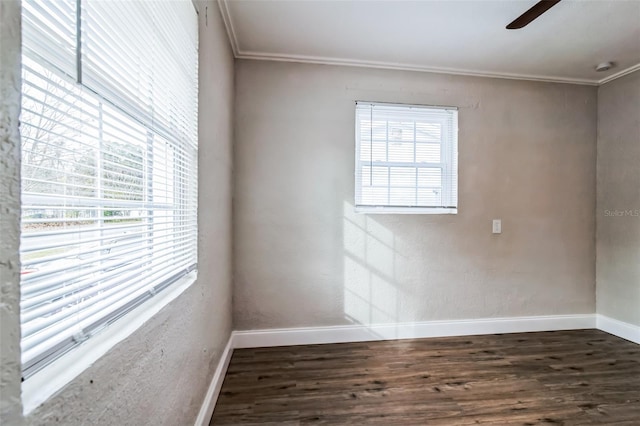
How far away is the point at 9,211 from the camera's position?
0.43m

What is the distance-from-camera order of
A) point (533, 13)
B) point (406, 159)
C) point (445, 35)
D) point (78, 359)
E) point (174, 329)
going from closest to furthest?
point (78, 359), point (174, 329), point (533, 13), point (445, 35), point (406, 159)

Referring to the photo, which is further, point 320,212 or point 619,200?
point 619,200

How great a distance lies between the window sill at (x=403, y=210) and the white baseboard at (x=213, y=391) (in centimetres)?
155

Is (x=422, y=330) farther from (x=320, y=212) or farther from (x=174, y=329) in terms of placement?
(x=174, y=329)

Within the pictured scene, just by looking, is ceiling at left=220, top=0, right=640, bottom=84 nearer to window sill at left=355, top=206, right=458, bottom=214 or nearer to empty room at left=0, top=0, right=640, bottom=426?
empty room at left=0, top=0, right=640, bottom=426

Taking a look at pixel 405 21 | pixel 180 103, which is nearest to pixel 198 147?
pixel 180 103

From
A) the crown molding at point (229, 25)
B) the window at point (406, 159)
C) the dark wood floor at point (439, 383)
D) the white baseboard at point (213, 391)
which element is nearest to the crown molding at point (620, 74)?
the window at point (406, 159)

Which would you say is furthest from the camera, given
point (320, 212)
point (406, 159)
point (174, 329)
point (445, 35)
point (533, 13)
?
point (406, 159)

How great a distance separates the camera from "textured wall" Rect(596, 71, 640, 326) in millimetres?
2557

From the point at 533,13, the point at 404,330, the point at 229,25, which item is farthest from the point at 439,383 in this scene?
the point at 229,25

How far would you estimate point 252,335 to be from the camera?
2422 mm

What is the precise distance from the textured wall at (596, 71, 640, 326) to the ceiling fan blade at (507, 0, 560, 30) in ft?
5.57

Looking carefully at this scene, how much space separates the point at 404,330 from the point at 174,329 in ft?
6.87

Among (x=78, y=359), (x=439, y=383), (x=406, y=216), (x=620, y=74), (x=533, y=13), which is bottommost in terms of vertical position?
(x=439, y=383)
